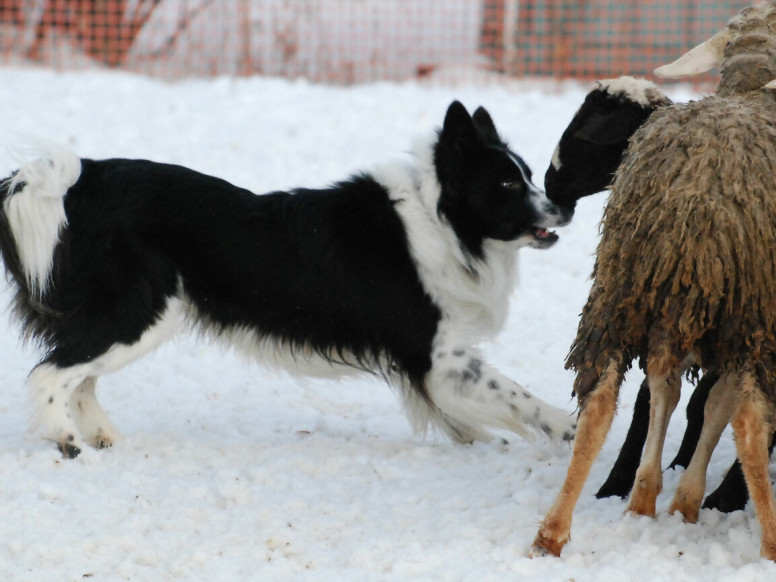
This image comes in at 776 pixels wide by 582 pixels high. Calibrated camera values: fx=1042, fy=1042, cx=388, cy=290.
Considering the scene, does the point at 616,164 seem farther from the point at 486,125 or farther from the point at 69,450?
the point at 69,450

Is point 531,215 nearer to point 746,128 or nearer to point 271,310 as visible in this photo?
point 271,310

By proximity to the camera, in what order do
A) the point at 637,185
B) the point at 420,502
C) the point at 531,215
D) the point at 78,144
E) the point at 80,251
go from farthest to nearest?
the point at 78,144, the point at 531,215, the point at 80,251, the point at 420,502, the point at 637,185

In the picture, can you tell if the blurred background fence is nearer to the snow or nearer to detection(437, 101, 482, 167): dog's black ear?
the snow

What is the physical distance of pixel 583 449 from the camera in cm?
363

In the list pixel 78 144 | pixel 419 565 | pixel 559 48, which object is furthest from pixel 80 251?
pixel 559 48

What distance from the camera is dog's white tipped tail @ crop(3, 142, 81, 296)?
477 centimetres

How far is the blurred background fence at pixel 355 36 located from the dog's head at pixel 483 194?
7344 millimetres

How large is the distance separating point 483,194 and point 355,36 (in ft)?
27.4

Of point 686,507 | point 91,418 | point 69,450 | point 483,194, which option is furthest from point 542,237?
point 69,450

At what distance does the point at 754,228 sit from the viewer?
3391 millimetres

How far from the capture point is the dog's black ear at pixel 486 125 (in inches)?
212

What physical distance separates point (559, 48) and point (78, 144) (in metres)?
6.02

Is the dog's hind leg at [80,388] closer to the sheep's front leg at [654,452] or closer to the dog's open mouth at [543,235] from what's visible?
the dog's open mouth at [543,235]

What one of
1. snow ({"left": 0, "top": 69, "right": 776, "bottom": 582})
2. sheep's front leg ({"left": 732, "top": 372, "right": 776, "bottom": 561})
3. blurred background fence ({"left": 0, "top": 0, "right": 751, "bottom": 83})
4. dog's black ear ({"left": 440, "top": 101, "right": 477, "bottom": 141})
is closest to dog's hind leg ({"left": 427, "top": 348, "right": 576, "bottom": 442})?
snow ({"left": 0, "top": 69, "right": 776, "bottom": 582})
